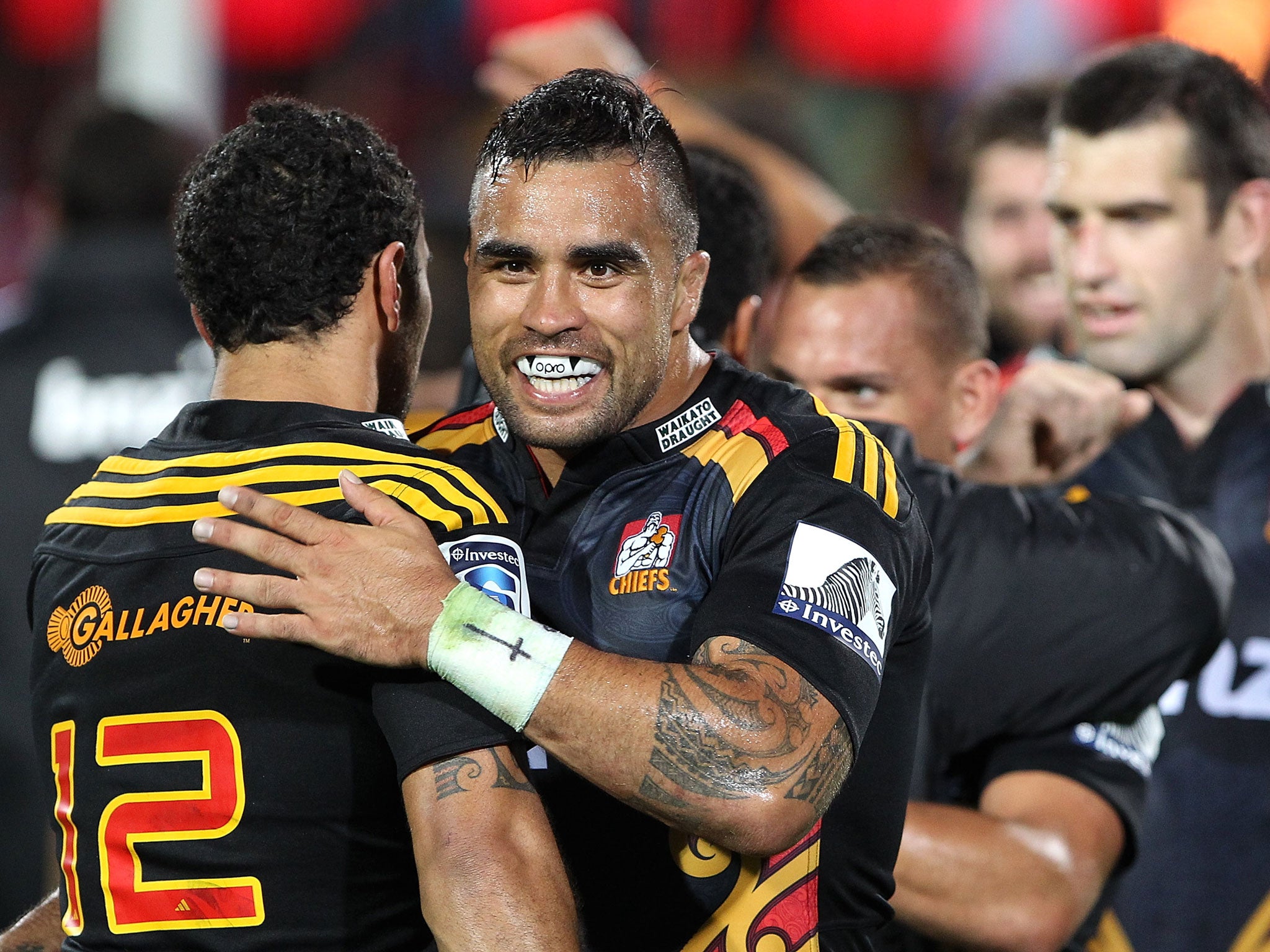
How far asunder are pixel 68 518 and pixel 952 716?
1.76 meters

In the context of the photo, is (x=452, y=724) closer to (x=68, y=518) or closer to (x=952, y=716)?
(x=68, y=518)

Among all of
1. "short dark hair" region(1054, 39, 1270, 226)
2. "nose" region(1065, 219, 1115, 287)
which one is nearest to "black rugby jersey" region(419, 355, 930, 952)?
"nose" region(1065, 219, 1115, 287)

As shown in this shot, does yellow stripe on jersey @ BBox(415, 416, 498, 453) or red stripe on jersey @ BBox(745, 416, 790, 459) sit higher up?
red stripe on jersey @ BBox(745, 416, 790, 459)

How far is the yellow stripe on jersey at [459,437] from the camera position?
292cm

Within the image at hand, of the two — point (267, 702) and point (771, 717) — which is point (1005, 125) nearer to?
point (771, 717)

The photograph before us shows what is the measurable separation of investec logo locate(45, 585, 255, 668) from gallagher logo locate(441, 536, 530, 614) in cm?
30

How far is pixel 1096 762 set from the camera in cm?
319

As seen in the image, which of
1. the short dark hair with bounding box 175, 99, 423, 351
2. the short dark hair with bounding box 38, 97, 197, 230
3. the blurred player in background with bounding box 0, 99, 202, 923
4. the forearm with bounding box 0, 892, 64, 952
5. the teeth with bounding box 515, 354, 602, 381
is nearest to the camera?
the short dark hair with bounding box 175, 99, 423, 351

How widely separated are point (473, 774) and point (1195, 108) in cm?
291

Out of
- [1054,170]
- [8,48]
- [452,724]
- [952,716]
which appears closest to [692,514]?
[452,724]

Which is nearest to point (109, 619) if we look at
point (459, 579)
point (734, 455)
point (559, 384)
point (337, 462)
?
point (337, 462)

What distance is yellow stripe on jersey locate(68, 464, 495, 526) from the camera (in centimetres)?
233

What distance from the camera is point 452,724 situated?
224 cm

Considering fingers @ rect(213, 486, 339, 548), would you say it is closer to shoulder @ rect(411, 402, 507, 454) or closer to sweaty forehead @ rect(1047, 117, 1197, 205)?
shoulder @ rect(411, 402, 507, 454)
